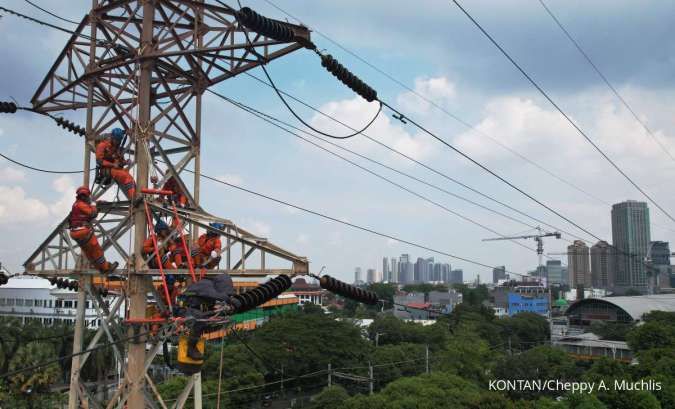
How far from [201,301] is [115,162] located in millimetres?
3348

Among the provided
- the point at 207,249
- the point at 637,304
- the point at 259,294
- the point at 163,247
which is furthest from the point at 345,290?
the point at 637,304

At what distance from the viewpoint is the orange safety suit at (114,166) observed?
914 cm

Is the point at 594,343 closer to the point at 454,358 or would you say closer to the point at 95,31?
the point at 454,358

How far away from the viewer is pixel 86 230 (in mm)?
8633

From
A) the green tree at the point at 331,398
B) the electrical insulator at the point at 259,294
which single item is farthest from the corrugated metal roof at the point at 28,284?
the electrical insulator at the point at 259,294

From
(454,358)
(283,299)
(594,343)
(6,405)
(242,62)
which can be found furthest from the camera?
Result: (283,299)

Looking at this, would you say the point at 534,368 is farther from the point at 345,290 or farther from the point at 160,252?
the point at 160,252

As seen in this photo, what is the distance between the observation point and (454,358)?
1793 inches

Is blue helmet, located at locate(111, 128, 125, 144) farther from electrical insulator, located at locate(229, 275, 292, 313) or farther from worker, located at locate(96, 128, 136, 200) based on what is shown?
electrical insulator, located at locate(229, 275, 292, 313)

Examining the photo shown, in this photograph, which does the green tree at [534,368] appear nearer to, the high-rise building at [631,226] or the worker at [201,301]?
the worker at [201,301]

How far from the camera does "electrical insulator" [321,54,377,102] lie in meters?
9.40

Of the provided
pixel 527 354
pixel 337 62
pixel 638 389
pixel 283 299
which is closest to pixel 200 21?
pixel 337 62

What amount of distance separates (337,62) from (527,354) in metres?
45.2

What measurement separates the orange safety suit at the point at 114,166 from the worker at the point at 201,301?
2492 millimetres
